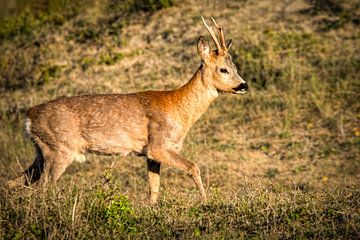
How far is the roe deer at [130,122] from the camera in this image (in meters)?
9.61

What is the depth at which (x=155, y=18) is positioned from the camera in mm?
19172

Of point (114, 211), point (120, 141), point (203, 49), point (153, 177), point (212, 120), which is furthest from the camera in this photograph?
point (212, 120)

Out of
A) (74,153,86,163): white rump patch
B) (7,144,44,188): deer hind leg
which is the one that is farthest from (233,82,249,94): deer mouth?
(7,144,44,188): deer hind leg

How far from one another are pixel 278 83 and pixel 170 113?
618 centimetres

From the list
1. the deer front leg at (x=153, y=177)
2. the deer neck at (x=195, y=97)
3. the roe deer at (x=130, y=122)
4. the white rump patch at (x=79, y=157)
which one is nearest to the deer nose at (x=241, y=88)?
the roe deer at (x=130, y=122)

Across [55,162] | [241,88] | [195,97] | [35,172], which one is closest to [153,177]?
[195,97]

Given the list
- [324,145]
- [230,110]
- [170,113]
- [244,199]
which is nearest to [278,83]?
[230,110]

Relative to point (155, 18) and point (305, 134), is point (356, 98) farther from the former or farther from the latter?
point (155, 18)

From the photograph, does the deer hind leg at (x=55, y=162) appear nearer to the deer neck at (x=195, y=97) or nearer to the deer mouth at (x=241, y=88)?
the deer neck at (x=195, y=97)

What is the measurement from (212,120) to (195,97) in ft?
15.5

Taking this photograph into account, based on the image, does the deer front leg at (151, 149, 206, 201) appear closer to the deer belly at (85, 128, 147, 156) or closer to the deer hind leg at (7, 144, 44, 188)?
the deer belly at (85, 128, 147, 156)

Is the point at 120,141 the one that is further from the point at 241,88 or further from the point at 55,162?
the point at 241,88

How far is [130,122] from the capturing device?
32.4 feet

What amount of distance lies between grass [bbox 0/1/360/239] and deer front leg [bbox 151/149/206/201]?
27 cm
